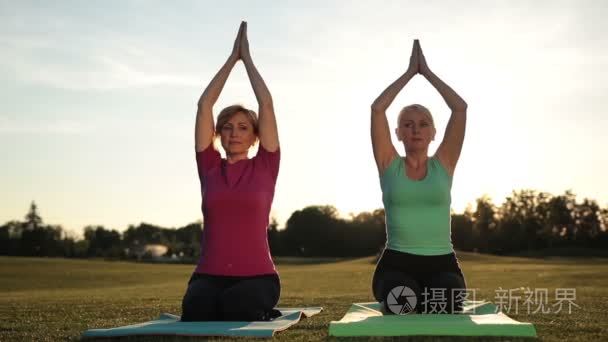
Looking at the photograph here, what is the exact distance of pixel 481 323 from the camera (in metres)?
4.76

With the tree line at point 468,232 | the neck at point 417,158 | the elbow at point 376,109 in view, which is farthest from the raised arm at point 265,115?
the tree line at point 468,232

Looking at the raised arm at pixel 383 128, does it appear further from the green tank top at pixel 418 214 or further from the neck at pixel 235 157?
the neck at pixel 235 157

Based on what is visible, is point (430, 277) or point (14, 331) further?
point (430, 277)

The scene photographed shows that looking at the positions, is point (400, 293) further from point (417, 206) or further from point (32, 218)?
point (32, 218)

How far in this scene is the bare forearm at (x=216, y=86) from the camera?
5941 mm

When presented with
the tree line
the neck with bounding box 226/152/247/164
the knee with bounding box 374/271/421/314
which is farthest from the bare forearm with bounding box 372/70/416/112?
the tree line

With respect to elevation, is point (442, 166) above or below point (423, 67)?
below

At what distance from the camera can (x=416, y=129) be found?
5.93 metres

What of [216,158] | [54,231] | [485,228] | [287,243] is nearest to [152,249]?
[54,231]

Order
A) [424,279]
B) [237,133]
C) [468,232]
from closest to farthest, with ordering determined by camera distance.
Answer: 1. [424,279]
2. [237,133]
3. [468,232]

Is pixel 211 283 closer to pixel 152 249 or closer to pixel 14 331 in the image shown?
pixel 14 331

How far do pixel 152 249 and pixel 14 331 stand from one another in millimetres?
78197

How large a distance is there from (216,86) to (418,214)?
7.01ft

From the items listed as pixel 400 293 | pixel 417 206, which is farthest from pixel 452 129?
pixel 400 293
